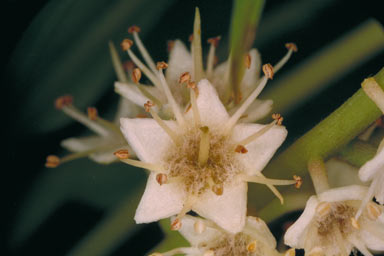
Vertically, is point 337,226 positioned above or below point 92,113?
below

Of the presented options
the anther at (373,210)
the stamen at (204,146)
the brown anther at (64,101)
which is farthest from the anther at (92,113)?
the anther at (373,210)

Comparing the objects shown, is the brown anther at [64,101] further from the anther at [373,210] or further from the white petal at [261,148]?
the anther at [373,210]

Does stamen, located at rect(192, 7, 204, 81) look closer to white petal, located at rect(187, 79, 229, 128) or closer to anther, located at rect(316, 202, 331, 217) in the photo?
white petal, located at rect(187, 79, 229, 128)

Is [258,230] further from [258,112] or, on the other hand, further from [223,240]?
[258,112]

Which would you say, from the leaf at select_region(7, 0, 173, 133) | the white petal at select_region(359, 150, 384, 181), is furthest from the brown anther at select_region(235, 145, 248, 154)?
the leaf at select_region(7, 0, 173, 133)

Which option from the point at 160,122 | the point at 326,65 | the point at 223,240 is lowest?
the point at 223,240

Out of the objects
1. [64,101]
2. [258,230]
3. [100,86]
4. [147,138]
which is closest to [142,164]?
[147,138]
